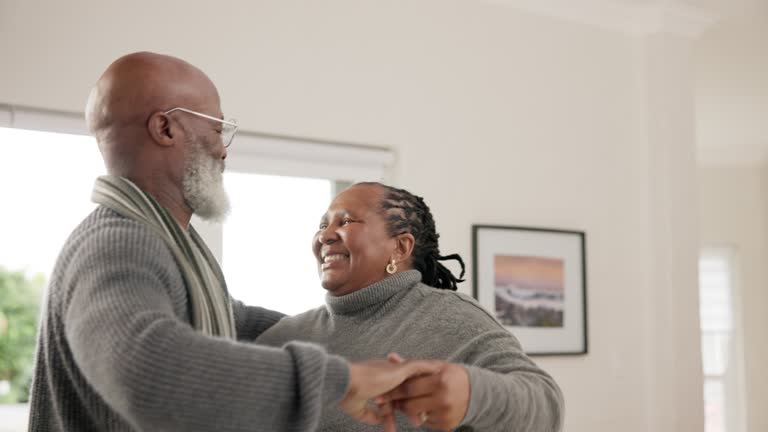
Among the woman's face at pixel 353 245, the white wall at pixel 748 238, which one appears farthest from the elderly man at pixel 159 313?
the white wall at pixel 748 238

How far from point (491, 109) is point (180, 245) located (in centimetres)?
272

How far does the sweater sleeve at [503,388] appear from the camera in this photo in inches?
53.2

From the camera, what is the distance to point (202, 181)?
4.68 feet

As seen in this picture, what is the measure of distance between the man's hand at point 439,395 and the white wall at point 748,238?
Answer: 22.6ft

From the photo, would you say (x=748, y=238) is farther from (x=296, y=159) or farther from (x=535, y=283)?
(x=296, y=159)

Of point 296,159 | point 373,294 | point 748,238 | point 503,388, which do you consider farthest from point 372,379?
point 748,238

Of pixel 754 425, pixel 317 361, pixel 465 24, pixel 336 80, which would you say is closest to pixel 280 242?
pixel 336 80

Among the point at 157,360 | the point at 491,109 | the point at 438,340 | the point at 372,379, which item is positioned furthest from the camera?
the point at 491,109

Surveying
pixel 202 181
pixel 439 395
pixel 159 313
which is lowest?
pixel 439 395

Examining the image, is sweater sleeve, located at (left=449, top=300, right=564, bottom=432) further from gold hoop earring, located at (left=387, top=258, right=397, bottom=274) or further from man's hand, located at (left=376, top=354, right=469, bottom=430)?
gold hoop earring, located at (left=387, top=258, right=397, bottom=274)

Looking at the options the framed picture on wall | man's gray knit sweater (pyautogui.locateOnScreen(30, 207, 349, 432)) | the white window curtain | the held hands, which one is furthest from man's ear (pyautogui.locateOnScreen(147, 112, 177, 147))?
the framed picture on wall

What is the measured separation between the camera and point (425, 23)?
12.2ft

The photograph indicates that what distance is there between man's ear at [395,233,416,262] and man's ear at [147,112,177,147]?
25.2 inches

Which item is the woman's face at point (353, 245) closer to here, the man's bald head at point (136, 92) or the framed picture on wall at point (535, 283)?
the man's bald head at point (136, 92)
